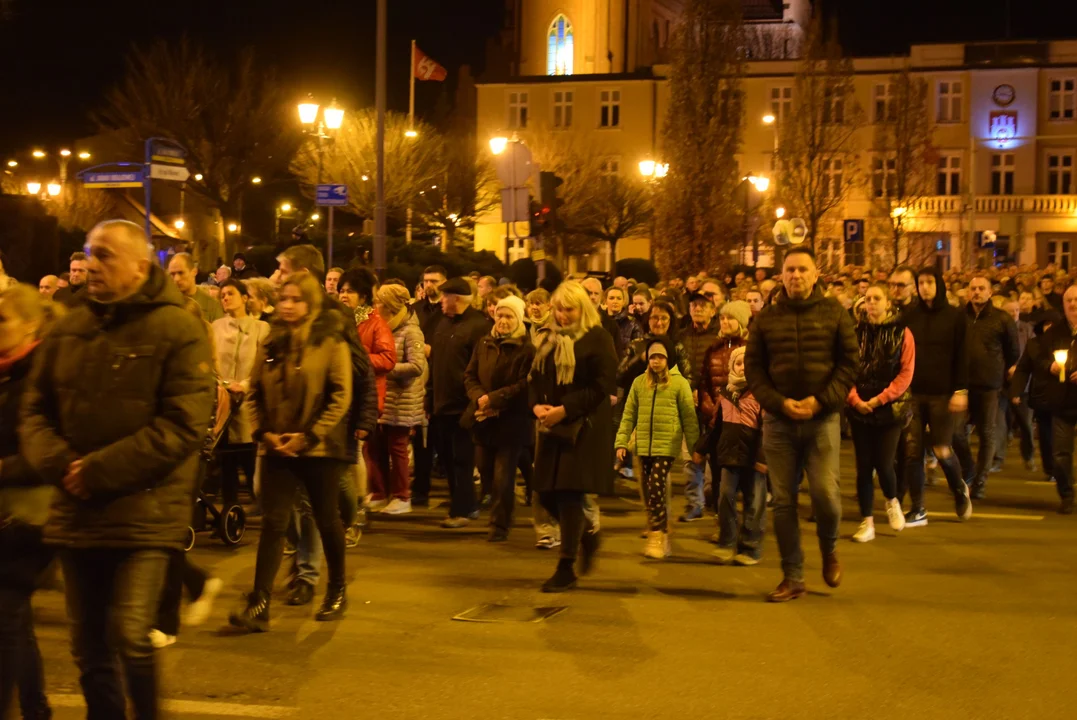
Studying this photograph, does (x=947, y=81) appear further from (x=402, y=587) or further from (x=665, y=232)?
(x=402, y=587)

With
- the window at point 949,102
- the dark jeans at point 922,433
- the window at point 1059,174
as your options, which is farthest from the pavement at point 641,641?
the window at point 1059,174

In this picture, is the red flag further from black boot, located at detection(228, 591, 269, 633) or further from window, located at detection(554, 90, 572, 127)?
black boot, located at detection(228, 591, 269, 633)

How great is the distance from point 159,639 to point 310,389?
2.01 meters

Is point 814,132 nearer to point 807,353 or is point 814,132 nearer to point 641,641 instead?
point 807,353

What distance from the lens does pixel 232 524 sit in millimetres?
10227

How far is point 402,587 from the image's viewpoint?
881 cm

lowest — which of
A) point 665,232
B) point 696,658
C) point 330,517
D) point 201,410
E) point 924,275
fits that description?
point 696,658

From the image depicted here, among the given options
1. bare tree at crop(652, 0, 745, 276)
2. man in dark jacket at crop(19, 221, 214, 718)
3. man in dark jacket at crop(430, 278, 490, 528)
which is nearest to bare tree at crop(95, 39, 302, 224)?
bare tree at crop(652, 0, 745, 276)

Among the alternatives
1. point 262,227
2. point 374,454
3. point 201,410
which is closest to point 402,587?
point 374,454

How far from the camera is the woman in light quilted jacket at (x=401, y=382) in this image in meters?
11.4

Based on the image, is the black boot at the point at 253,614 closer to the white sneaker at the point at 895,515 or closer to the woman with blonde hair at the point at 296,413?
the woman with blonde hair at the point at 296,413

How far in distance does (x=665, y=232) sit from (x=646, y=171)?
241 cm

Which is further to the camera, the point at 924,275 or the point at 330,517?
the point at 924,275

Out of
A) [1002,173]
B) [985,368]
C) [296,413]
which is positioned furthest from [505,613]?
[1002,173]
